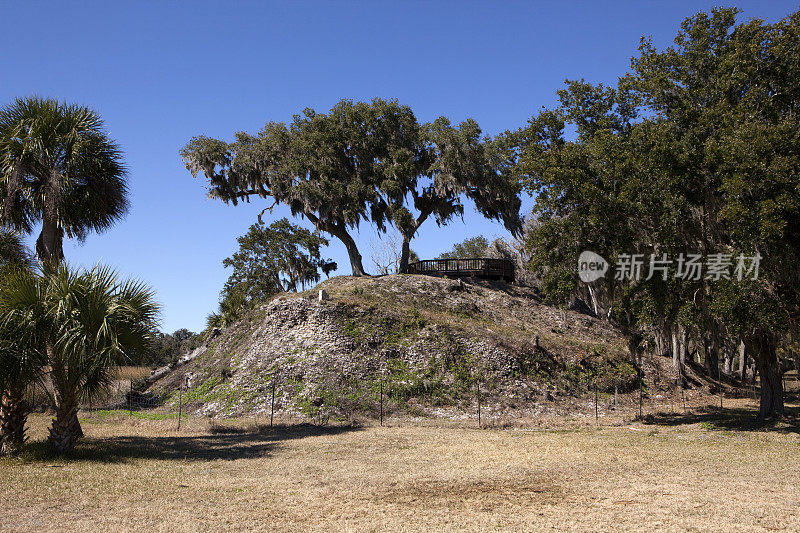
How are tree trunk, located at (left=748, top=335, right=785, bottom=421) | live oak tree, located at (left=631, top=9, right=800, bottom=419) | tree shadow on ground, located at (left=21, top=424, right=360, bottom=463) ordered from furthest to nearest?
1. tree trunk, located at (left=748, top=335, right=785, bottom=421)
2. live oak tree, located at (left=631, top=9, right=800, bottom=419)
3. tree shadow on ground, located at (left=21, top=424, right=360, bottom=463)

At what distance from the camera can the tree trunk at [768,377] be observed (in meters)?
18.2

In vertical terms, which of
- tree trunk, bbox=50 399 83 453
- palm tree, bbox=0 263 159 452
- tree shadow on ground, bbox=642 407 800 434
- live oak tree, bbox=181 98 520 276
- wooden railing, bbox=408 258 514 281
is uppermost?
live oak tree, bbox=181 98 520 276

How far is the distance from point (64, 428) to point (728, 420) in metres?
20.8

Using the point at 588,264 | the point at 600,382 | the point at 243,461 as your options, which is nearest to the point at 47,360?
the point at 243,461

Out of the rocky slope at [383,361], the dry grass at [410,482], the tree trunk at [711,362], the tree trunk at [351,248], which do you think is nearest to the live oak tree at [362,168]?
the tree trunk at [351,248]

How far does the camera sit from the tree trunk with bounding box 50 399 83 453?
41.4 feet

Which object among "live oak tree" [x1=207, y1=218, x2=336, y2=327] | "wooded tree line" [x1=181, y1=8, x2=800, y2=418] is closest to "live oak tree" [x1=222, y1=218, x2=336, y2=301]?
"live oak tree" [x1=207, y1=218, x2=336, y2=327]

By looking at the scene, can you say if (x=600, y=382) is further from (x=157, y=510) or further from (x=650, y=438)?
(x=157, y=510)

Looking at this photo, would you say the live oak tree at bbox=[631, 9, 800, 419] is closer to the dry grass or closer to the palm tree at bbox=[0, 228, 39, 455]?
the dry grass

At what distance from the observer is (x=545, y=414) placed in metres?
21.6

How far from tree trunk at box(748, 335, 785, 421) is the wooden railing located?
19.4 metres

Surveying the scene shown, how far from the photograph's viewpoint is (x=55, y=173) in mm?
14273

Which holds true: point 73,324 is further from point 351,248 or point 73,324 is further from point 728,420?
point 351,248

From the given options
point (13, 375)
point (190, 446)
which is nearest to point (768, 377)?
point (190, 446)
